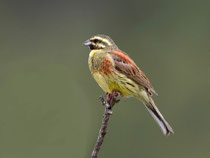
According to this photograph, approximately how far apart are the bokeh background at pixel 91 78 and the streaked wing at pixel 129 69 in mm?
3961

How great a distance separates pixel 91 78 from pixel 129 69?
6.08 meters

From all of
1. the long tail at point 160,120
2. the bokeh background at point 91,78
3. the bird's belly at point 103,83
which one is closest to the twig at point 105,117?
the bird's belly at point 103,83

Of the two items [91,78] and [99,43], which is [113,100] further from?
[91,78]

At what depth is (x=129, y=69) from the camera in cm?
873

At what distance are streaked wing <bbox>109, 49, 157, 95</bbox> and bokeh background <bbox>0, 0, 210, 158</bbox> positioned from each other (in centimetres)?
396

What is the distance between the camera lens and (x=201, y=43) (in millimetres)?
15633

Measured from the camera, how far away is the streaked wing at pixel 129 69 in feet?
28.5

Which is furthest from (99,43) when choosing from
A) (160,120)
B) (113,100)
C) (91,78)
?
(91,78)

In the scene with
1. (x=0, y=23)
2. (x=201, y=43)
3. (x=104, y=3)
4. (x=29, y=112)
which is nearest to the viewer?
Result: (x=29, y=112)

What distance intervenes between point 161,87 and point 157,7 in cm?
410

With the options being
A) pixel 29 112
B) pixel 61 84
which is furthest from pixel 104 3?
pixel 29 112

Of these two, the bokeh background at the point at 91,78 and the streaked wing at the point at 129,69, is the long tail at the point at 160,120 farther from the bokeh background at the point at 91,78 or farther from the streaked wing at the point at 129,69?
the bokeh background at the point at 91,78

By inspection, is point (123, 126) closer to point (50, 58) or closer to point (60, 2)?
point (50, 58)

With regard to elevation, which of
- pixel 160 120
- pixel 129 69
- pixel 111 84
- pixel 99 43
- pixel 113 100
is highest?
pixel 99 43
